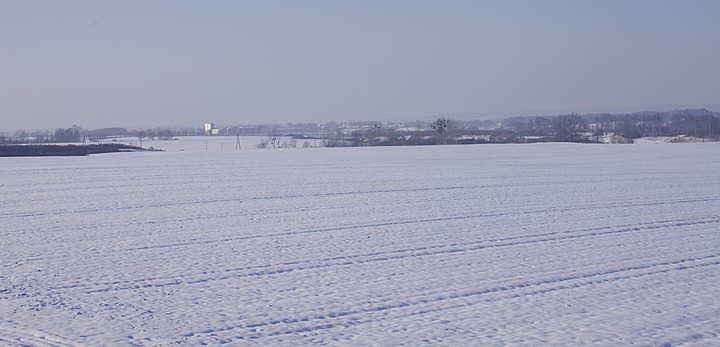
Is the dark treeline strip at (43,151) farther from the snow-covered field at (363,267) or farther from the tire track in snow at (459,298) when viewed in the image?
the tire track in snow at (459,298)

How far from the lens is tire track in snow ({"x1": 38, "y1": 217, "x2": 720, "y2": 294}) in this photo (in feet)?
41.1

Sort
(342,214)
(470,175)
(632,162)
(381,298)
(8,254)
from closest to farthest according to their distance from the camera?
(381,298), (8,254), (342,214), (470,175), (632,162)

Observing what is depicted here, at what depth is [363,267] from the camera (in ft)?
45.0

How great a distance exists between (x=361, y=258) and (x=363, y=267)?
893 mm

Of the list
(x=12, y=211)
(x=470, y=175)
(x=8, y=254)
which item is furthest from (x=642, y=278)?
(x=470, y=175)

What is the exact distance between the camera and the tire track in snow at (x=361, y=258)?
12516mm

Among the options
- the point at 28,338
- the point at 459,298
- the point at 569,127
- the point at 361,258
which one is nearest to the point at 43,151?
the point at 361,258

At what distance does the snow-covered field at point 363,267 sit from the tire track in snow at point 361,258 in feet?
0.20

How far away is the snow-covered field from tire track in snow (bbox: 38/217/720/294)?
61mm

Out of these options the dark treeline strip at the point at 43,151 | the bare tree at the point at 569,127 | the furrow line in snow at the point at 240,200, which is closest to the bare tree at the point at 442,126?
the bare tree at the point at 569,127

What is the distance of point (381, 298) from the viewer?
11.4 metres

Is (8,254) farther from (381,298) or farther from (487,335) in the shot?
(487,335)

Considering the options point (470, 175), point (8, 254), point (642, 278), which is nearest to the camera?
point (642, 278)

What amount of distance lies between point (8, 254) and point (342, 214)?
8721 mm
